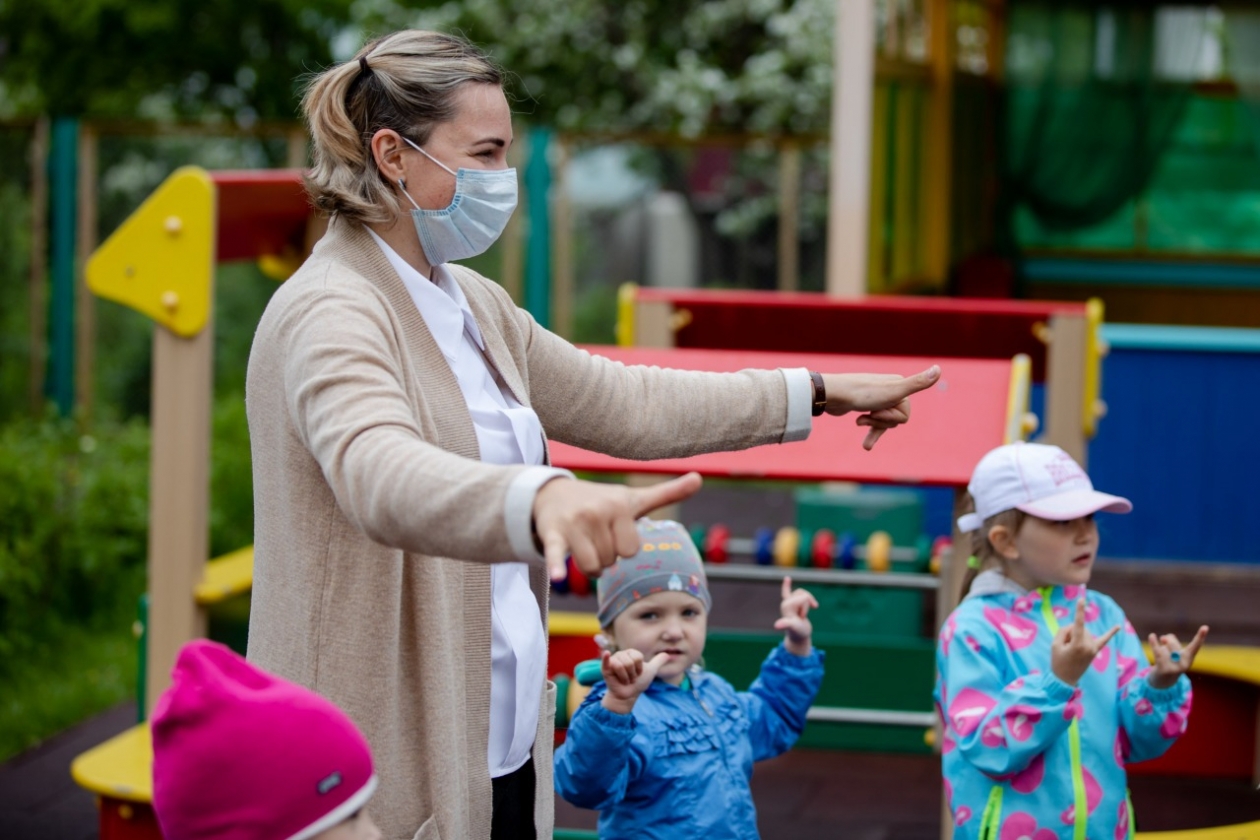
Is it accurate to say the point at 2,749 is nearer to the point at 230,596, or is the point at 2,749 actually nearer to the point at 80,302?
the point at 230,596

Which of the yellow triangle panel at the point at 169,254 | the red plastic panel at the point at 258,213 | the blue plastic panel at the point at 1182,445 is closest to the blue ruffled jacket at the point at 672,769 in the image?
the yellow triangle panel at the point at 169,254

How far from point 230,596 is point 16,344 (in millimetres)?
7045

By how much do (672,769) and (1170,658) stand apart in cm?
82

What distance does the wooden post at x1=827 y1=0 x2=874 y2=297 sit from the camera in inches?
321

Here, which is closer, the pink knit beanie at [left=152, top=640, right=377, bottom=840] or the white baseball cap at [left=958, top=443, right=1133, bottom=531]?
the pink knit beanie at [left=152, top=640, right=377, bottom=840]

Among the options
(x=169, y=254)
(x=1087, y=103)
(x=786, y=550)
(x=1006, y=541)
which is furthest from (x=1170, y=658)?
(x=1087, y=103)

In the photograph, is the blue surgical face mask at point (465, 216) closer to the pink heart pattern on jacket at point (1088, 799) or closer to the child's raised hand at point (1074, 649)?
the child's raised hand at point (1074, 649)

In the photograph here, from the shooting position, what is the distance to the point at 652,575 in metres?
2.88

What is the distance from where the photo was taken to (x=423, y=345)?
2.09 m

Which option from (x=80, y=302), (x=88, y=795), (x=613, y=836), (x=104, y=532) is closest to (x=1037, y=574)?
(x=613, y=836)

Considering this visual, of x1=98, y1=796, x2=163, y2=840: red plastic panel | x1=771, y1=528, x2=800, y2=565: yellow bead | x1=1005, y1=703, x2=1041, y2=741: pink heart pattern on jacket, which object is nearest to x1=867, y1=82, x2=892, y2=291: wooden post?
x1=771, y1=528, x2=800, y2=565: yellow bead

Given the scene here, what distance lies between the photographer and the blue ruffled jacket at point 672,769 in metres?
2.63

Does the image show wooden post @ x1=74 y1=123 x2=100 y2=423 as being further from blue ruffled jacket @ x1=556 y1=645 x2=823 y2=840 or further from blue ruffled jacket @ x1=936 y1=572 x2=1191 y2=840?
blue ruffled jacket @ x1=936 y1=572 x2=1191 y2=840

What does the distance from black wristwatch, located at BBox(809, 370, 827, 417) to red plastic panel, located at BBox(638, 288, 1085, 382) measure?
2897mm
